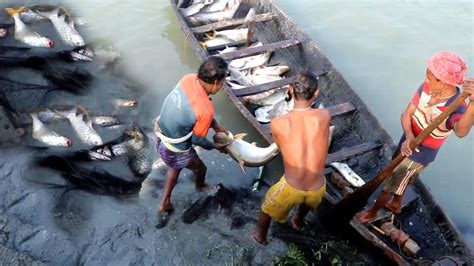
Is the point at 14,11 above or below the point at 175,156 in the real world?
below

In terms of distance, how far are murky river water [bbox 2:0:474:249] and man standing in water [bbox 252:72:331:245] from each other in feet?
10.6

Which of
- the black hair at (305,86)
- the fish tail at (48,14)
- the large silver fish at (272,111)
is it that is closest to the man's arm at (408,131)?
the black hair at (305,86)

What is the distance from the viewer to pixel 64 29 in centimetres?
937

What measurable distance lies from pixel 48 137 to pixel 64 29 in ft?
11.5

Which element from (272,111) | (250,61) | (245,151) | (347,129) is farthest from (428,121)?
(250,61)

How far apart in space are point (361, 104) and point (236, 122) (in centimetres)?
238

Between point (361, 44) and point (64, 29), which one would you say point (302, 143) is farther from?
point (64, 29)

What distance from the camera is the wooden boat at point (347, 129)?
5.28 m

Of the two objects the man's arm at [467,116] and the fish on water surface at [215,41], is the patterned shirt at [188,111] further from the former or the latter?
the fish on water surface at [215,41]

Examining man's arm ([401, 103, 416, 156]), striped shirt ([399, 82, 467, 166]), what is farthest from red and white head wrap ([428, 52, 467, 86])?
man's arm ([401, 103, 416, 156])

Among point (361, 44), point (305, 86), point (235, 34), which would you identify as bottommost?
point (361, 44)

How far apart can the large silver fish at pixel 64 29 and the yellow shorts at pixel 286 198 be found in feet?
21.6

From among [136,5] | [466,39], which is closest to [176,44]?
[136,5]

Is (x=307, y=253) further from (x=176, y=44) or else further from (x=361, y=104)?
(x=176, y=44)
